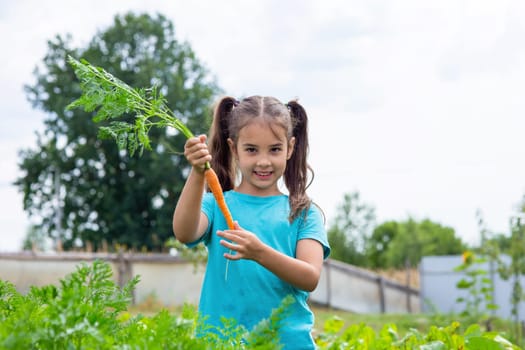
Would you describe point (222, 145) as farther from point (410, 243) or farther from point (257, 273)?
point (410, 243)

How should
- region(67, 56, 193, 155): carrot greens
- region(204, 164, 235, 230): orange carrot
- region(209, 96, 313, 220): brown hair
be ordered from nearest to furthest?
region(67, 56, 193, 155): carrot greens → region(204, 164, 235, 230): orange carrot → region(209, 96, 313, 220): brown hair

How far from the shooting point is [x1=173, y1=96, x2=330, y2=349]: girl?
92.0 inches

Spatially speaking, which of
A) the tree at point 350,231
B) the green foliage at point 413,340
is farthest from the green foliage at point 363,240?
the green foliage at point 413,340

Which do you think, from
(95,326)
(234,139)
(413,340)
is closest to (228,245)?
(234,139)

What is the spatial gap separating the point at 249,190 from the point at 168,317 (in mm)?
1624

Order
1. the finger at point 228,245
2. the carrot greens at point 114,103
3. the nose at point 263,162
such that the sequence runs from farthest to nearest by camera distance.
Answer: the nose at point 263,162
the carrot greens at point 114,103
the finger at point 228,245

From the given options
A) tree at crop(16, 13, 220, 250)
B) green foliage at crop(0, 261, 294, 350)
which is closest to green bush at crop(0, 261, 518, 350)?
green foliage at crop(0, 261, 294, 350)

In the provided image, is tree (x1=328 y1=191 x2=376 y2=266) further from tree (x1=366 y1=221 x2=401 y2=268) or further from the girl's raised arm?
the girl's raised arm

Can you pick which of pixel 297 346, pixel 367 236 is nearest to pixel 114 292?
pixel 297 346

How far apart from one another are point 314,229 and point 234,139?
45 centimetres

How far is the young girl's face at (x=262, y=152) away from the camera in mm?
2510

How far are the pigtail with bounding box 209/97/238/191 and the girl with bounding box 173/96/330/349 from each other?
82 mm

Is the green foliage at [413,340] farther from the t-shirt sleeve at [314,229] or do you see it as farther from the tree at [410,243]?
the tree at [410,243]

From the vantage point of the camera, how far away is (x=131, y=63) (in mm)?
31297
